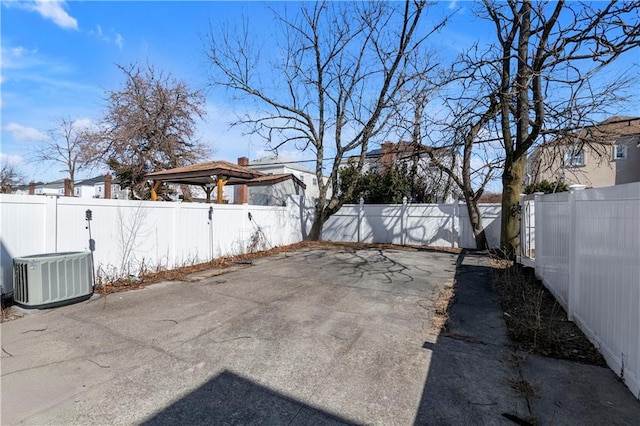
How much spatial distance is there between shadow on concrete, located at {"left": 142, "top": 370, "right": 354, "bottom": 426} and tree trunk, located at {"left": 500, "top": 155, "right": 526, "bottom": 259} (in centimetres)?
902

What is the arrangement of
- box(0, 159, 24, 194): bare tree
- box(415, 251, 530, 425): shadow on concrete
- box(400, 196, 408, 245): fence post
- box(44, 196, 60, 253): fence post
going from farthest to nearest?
box(0, 159, 24, 194): bare tree → box(400, 196, 408, 245): fence post → box(44, 196, 60, 253): fence post → box(415, 251, 530, 425): shadow on concrete

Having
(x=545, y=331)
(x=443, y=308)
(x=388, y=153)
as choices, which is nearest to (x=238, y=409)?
(x=545, y=331)

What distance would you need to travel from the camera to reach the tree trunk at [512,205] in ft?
31.5

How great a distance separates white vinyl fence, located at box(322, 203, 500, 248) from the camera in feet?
42.3

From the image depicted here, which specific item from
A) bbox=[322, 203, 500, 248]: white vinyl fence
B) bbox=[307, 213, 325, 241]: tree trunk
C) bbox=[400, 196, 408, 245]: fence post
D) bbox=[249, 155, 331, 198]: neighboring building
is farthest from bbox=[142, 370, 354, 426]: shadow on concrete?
bbox=[249, 155, 331, 198]: neighboring building

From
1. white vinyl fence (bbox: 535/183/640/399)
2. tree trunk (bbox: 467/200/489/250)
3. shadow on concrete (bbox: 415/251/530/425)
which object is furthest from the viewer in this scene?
tree trunk (bbox: 467/200/489/250)

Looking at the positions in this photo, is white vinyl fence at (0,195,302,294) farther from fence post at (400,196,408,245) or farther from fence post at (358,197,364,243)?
fence post at (400,196,408,245)

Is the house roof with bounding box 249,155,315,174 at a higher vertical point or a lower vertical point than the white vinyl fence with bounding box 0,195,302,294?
higher

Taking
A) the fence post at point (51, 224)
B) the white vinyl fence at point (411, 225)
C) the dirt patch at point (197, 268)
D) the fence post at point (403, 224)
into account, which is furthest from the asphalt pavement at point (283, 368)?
the fence post at point (403, 224)

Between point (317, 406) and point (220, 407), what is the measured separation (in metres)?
0.76

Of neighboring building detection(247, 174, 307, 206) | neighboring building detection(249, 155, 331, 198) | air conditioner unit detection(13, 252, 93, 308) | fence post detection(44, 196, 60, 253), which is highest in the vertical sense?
neighboring building detection(249, 155, 331, 198)

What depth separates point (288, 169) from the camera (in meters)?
31.6

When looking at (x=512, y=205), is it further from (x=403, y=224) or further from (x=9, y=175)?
(x=9, y=175)

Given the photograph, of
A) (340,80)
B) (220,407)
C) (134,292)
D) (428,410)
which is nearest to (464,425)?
(428,410)
